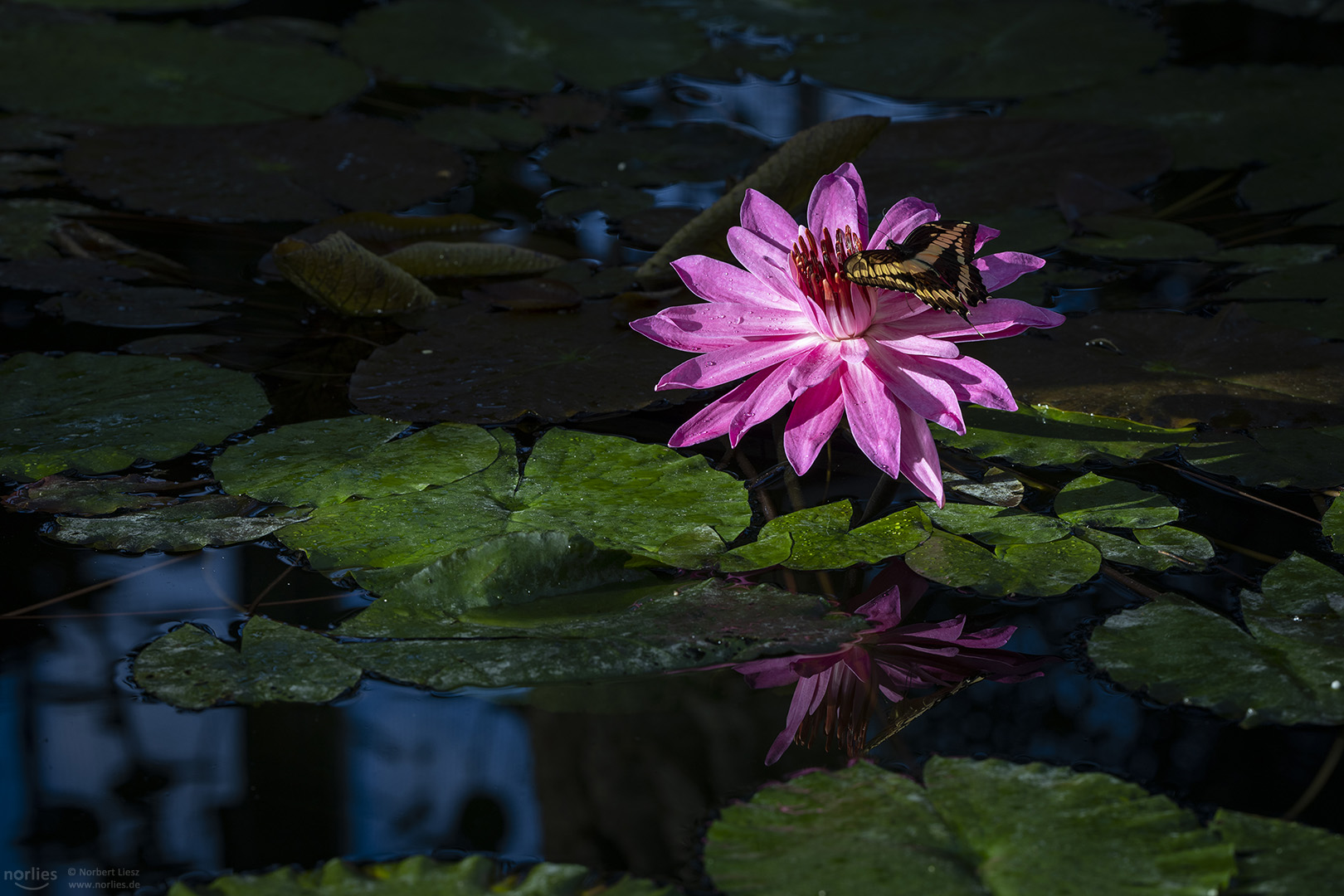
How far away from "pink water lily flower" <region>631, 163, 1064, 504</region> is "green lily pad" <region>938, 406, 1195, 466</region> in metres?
0.27

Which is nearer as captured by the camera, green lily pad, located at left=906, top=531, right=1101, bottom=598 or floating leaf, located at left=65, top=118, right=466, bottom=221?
green lily pad, located at left=906, top=531, right=1101, bottom=598

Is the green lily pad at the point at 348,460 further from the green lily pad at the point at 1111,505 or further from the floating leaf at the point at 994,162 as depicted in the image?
the floating leaf at the point at 994,162

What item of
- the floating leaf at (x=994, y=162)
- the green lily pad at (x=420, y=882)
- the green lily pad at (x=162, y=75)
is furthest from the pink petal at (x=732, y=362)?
the green lily pad at (x=162, y=75)

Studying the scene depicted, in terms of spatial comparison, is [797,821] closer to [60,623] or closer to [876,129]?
[60,623]

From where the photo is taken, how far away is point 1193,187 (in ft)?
8.99

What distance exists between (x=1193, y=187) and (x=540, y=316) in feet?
5.92

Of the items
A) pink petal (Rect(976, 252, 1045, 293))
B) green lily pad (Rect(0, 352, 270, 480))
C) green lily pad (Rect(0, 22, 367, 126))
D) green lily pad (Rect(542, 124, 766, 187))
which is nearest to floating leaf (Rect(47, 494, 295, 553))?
green lily pad (Rect(0, 352, 270, 480))

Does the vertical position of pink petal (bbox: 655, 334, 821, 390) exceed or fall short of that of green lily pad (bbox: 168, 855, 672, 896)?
it exceeds it

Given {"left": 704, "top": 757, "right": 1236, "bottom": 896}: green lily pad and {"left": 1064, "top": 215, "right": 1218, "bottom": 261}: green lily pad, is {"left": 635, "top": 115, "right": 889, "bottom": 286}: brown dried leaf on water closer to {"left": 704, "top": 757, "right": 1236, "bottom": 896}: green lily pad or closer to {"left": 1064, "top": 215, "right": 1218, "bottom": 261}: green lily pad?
{"left": 1064, "top": 215, "right": 1218, "bottom": 261}: green lily pad

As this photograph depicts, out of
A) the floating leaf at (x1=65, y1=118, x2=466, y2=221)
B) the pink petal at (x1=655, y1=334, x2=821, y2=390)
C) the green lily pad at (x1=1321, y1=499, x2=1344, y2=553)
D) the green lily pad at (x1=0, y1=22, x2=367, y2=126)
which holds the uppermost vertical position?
the green lily pad at (x1=0, y1=22, x2=367, y2=126)

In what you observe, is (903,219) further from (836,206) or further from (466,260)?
(466,260)

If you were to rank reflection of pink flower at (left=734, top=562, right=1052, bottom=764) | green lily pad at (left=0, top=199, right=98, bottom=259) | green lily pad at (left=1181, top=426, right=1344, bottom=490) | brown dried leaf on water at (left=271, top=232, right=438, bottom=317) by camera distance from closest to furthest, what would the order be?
reflection of pink flower at (left=734, top=562, right=1052, bottom=764), green lily pad at (left=1181, top=426, right=1344, bottom=490), brown dried leaf on water at (left=271, top=232, right=438, bottom=317), green lily pad at (left=0, top=199, right=98, bottom=259)

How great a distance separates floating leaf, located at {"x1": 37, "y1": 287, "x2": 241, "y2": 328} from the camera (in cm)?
217

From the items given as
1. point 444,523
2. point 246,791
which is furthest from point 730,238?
point 246,791
